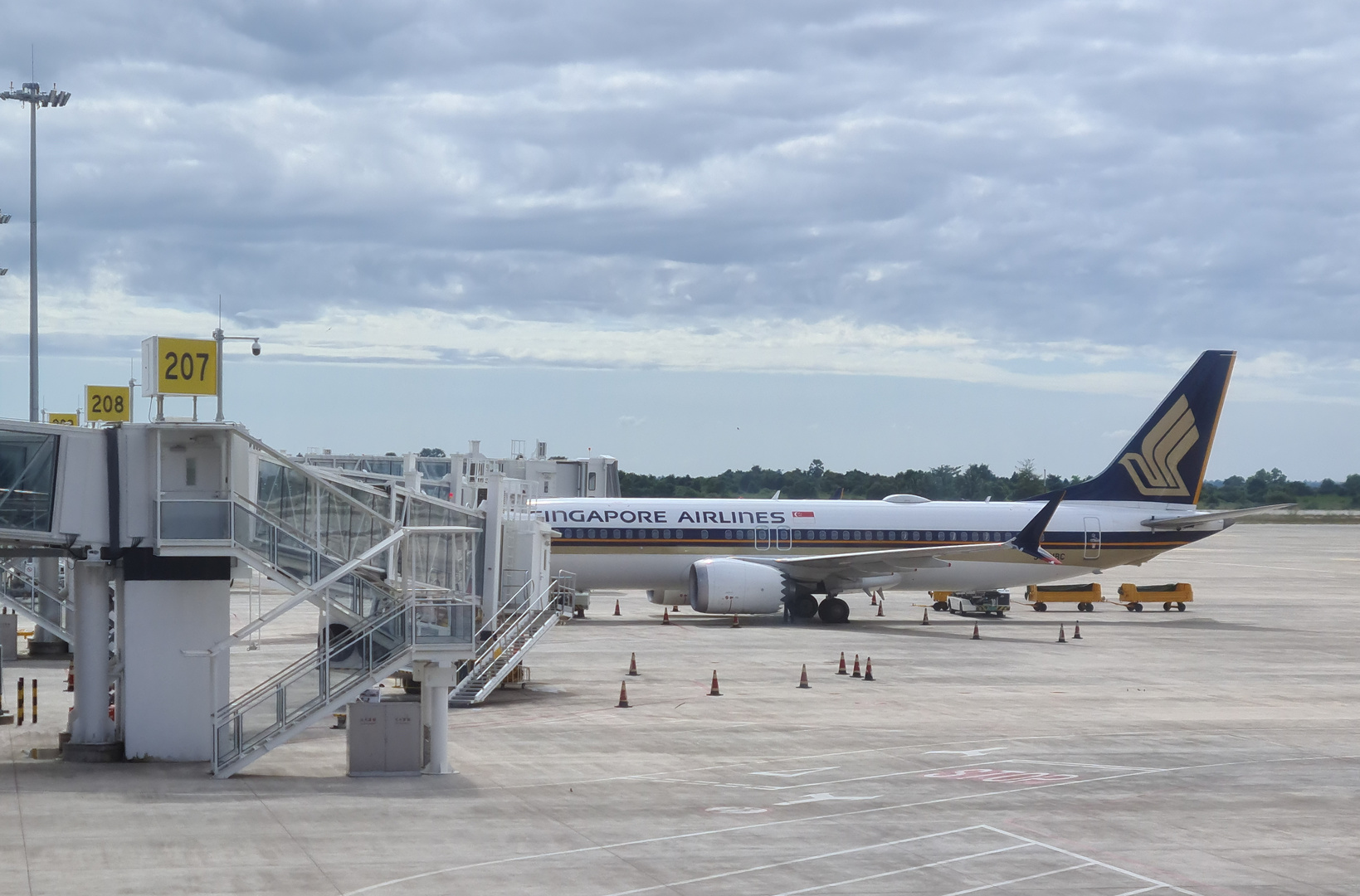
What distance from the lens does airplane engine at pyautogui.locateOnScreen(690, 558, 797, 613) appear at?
47.3 meters

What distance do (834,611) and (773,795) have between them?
96.1ft

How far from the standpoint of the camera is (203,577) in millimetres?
22547

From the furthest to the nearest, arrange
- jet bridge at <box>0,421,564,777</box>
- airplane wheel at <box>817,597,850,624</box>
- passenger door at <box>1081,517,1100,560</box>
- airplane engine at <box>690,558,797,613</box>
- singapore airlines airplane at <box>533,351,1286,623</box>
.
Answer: passenger door at <box>1081,517,1100,560</box> < airplane wheel at <box>817,597,850,624</box> < singapore airlines airplane at <box>533,351,1286,623</box> < airplane engine at <box>690,558,797,613</box> < jet bridge at <box>0,421,564,777</box>

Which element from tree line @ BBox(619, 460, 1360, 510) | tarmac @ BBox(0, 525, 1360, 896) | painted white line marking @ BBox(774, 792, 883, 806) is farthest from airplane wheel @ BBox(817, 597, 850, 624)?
tree line @ BBox(619, 460, 1360, 510)

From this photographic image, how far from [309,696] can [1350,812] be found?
1566cm

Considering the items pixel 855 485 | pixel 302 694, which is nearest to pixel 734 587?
pixel 302 694

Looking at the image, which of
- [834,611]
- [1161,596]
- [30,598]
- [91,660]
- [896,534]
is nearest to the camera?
[91,660]

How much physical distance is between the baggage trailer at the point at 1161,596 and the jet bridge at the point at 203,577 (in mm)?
41036

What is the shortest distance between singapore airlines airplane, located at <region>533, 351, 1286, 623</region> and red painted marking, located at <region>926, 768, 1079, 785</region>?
25044mm

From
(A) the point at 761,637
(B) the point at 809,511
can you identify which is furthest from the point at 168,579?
(B) the point at 809,511

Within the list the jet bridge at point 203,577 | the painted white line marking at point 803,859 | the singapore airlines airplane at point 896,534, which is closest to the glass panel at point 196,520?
the jet bridge at point 203,577

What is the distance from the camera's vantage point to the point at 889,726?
27078 mm

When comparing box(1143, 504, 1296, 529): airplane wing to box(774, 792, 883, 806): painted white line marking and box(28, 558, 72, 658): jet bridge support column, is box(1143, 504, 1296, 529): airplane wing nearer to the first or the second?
box(774, 792, 883, 806): painted white line marking

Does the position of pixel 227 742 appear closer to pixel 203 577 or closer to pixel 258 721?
pixel 258 721
